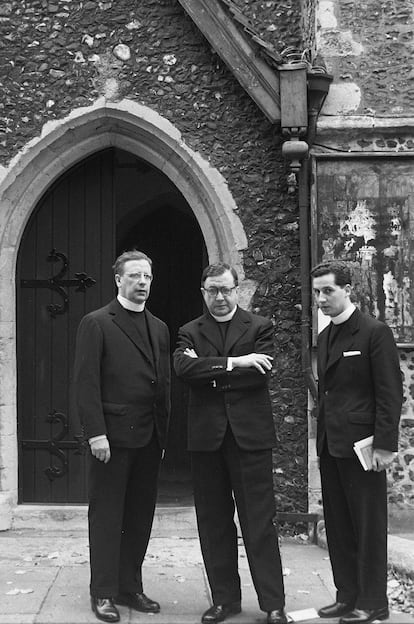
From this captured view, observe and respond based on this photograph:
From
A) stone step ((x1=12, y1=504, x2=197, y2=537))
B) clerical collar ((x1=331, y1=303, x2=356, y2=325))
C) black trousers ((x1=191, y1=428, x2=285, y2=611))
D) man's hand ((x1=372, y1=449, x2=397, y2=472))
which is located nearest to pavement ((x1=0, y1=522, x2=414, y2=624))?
stone step ((x1=12, y1=504, x2=197, y2=537))

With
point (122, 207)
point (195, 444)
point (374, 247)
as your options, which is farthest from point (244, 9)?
point (195, 444)

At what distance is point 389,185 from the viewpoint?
5555 mm

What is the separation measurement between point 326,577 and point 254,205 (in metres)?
2.52

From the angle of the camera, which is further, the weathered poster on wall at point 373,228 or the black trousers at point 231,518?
the weathered poster on wall at point 373,228

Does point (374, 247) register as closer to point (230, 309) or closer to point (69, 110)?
point (230, 309)

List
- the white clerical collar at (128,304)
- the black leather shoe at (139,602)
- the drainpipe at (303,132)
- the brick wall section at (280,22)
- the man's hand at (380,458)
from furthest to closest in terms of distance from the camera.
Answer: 1. the brick wall section at (280,22)
2. the drainpipe at (303,132)
3. the white clerical collar at (128,304)
4. the black leather shoe at (139,602)
5. the man's hand at (380,458)

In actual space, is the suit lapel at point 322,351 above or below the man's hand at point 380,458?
above

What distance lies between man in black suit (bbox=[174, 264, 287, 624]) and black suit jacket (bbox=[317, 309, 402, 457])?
0.31m

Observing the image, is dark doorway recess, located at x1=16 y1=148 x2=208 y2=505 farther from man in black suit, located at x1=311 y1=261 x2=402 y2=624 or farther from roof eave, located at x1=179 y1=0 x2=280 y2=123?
man in black suit, located at x1=311 y1=261 x2=402 y2=624

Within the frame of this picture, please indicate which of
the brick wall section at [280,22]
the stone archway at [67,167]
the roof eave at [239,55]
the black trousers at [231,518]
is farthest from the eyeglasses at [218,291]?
the brick wall section at [280,22]

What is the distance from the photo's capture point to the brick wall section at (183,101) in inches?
227

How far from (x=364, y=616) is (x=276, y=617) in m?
0.40

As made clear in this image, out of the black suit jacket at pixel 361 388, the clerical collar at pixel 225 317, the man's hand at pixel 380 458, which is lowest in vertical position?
the man's hand at pixel 380 458

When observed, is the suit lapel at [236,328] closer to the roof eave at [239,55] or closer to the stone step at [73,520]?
the roof eave at [239,55]
